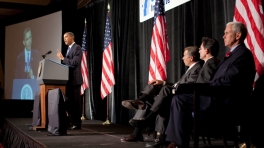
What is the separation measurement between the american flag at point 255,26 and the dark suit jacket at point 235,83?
2.01 ft

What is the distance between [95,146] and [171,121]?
949mm

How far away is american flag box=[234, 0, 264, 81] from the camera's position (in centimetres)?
321

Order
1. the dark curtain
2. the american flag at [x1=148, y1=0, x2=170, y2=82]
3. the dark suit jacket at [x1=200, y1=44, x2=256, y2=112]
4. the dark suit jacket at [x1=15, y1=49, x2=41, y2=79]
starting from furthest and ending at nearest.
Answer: the dark suit jacket at [x1=15, y1=49, x2=41, y2=79] < the american flag at [x1=148, y1=0, x2=170, y2=82] < the dark curtain < the dark suit jacket at [x1=200, y1=44, x2=256, y2=112]

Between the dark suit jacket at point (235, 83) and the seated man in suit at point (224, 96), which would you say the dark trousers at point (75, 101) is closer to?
→ the seated man in suit at point (224, 96)

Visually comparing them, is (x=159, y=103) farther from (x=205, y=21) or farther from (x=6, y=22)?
(x=6, y=22)

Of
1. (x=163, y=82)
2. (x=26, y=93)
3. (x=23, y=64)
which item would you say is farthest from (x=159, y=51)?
(x=23, y=64)

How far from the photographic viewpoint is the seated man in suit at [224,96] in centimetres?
248

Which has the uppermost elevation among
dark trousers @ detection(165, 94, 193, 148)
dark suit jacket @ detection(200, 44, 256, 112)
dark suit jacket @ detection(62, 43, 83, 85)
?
dark suit jacket @ detection(62, 43, 83, 85)

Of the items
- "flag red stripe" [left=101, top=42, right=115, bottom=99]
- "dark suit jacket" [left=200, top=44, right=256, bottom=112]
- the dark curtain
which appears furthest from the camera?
"flag red stripe" [left=101, top=42, right=115, bottom=99]

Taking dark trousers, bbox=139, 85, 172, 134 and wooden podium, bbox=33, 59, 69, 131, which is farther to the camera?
wooden podium, bbox=33, 59, 69, 131

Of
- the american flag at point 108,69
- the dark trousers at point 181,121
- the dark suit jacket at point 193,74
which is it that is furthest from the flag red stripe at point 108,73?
the dark trousers at point 181,121

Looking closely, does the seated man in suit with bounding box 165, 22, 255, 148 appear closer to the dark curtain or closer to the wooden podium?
the dark curtain

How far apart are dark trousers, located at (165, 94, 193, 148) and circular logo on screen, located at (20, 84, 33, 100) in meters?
6.79

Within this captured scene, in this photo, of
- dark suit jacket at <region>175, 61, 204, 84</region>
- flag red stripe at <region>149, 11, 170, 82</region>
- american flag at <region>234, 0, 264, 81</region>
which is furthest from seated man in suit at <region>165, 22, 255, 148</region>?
flag red stripe at <region>149, 11, 170, 82</region>
